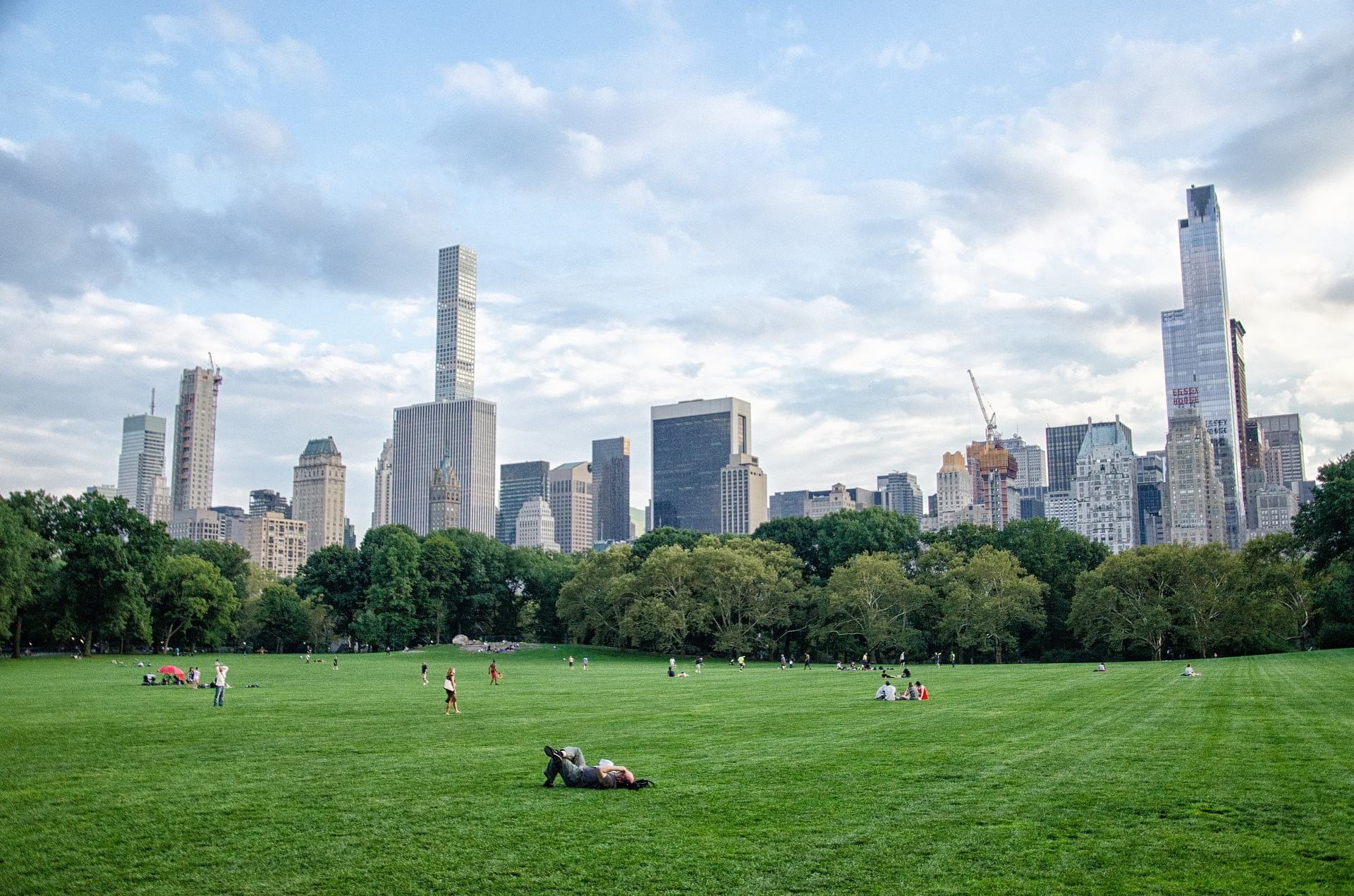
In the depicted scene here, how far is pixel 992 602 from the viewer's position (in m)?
83.4

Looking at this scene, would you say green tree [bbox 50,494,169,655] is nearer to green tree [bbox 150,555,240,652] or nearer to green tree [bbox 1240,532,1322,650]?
green tree [bbox 150,555,240,652]

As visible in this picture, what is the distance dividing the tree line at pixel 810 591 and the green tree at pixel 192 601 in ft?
0.72

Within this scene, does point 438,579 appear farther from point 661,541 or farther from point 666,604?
point 666,604

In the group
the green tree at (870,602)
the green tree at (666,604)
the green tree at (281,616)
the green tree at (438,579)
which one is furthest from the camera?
the green tree at (281,616)

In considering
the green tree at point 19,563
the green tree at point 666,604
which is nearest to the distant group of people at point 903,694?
the green tree at point 666,604

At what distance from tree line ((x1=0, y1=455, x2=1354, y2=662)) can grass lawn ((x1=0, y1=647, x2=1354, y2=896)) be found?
52.9 meters

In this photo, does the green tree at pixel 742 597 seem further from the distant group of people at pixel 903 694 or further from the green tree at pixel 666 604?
the distant group of people at pixel 903 694

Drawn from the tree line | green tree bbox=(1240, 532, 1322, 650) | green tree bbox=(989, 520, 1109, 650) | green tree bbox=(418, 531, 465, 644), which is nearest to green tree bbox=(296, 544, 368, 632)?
the tree line

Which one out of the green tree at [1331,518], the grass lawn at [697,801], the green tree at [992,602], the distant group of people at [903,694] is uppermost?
the green tree at [1331,518]

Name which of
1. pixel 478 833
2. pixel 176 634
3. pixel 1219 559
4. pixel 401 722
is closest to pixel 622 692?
pixel 401 722

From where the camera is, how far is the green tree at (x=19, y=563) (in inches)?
2603

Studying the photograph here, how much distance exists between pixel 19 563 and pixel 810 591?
63060mm

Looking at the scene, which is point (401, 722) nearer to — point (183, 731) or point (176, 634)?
point (183, 731)

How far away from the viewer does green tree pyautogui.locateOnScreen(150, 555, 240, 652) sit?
309 ft
